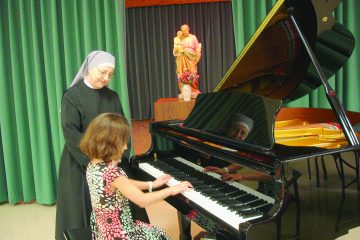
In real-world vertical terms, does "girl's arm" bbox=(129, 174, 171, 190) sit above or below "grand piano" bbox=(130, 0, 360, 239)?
below

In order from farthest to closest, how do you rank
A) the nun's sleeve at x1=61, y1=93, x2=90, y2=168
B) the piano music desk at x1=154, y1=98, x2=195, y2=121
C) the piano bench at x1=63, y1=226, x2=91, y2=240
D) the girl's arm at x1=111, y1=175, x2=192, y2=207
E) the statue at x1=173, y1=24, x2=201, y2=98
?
the statue at x1=173, y1=24, x2=201, y2=98, the piano music desk at x1=154, y1=98, x2=195, y2=121, the nun's sleeve at x1=61, y1=93, x2=90, y2=168, the piano bench at x1=63, y1=226, x2=91, y2=240, the girl's arm at x1=111, y1=175, x2=192, y2=207

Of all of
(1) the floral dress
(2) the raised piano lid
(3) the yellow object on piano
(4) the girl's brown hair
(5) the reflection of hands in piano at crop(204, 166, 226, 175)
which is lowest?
(1) the floral dress

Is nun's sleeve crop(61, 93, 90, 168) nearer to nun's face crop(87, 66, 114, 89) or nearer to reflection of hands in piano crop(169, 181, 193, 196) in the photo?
nun's face crop(87, 66, 114, 89)

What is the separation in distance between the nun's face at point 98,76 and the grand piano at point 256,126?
0.41 metres

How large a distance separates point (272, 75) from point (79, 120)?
1.25 meters

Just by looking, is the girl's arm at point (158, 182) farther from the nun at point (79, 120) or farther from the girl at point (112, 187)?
the nun at point (79, 120)

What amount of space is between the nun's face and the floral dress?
2.40 feet

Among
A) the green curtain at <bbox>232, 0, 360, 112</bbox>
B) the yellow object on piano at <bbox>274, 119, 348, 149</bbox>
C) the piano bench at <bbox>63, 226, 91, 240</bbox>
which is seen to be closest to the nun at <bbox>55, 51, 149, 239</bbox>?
the piano bench at <bbox>63, 226, 91, 240</bbox>

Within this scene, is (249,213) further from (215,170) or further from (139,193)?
(139,193)

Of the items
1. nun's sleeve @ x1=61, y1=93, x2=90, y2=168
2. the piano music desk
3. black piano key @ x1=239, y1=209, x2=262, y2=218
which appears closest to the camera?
black piano key @ x1=239, y1=209, x2=262, y2=218

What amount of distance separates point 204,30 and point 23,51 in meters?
4.95

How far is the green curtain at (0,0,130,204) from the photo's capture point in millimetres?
3361

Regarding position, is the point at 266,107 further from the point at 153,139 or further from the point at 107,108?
the point at 107,108

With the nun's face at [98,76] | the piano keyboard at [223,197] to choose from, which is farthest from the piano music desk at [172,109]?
the piano keyboard at [223,197]
